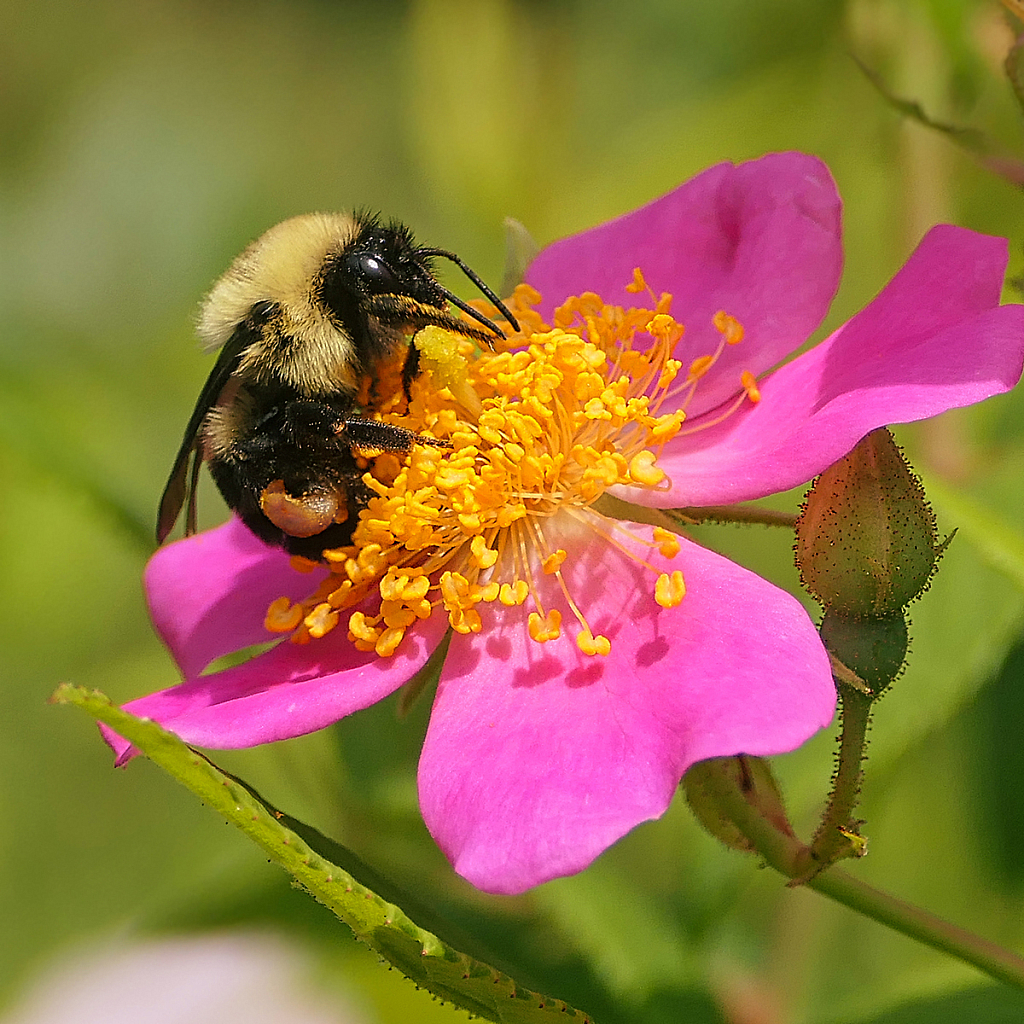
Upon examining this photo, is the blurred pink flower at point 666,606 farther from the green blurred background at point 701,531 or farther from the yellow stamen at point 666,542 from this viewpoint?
the green blurred background at point 701,531

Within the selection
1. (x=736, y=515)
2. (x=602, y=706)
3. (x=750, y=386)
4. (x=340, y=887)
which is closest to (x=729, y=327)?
(x=750, y=386)

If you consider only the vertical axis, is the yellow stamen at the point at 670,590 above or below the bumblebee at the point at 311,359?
below

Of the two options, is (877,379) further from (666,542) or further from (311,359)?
(311,359)

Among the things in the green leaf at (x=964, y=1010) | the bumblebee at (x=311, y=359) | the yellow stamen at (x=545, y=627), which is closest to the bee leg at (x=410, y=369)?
the bumblebee at (x=311, y=359)

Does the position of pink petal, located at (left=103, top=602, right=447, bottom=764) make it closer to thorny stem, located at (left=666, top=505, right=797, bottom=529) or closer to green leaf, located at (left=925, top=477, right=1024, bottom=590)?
thorny stem, located at (left=666, top=505, right=797, bottom=529)

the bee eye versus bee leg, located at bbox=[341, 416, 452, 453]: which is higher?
the bee eye

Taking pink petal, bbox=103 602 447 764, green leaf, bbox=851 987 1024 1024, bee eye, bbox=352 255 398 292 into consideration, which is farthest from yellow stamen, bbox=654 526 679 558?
green leaf, bbox=851 987 1024 1024
